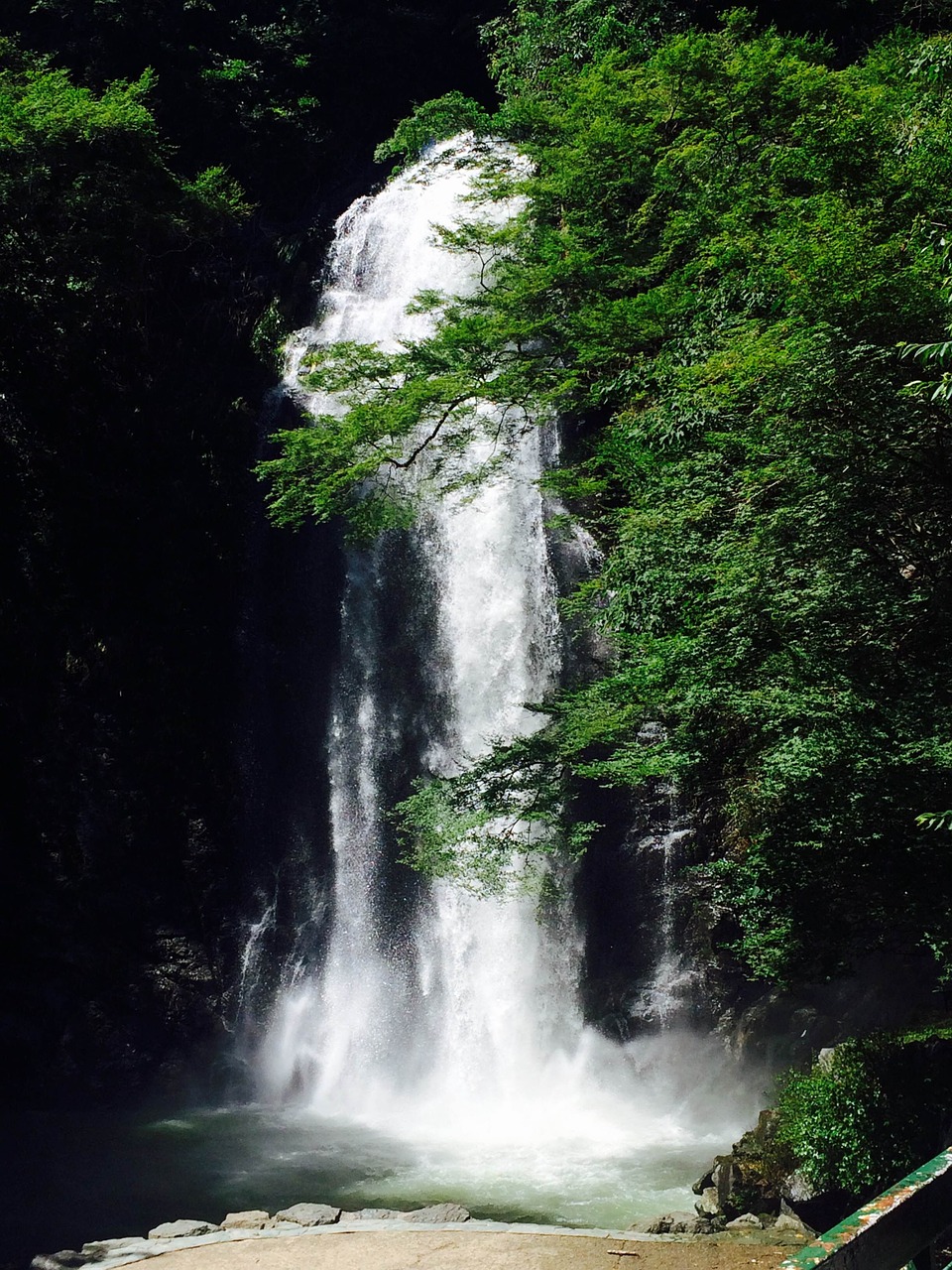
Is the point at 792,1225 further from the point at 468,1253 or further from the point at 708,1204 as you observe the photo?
the point at 468,1253

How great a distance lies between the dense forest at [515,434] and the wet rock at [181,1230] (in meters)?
3.62

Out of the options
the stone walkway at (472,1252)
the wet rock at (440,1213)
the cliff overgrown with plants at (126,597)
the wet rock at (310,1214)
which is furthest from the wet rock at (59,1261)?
the cliff overgrown with plants at (126,597)

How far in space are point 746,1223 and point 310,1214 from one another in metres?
3.35

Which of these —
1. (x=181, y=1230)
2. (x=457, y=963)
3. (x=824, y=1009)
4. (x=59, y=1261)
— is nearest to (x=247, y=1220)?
(x=181, y=1230)

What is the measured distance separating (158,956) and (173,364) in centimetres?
995

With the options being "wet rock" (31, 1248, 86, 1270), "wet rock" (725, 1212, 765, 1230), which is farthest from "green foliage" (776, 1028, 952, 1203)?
"wet rock" (31, 1248, 86, 1270)

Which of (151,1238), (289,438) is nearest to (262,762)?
(289,438)

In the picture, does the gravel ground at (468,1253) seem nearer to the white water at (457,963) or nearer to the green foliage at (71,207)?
the white water at (457,963)

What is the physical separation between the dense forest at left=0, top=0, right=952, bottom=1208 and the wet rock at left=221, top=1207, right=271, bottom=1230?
336 cm

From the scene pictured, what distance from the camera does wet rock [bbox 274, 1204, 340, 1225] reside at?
7.85m

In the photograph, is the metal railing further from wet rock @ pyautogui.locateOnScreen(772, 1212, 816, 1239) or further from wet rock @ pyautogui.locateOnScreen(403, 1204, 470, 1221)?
wet rock @ pyautogui.locateOnScreen(403, 1204, 470, 1221)

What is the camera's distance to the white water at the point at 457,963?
11.5m

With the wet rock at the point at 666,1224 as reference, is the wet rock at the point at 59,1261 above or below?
above

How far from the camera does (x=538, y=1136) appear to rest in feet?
35.7
